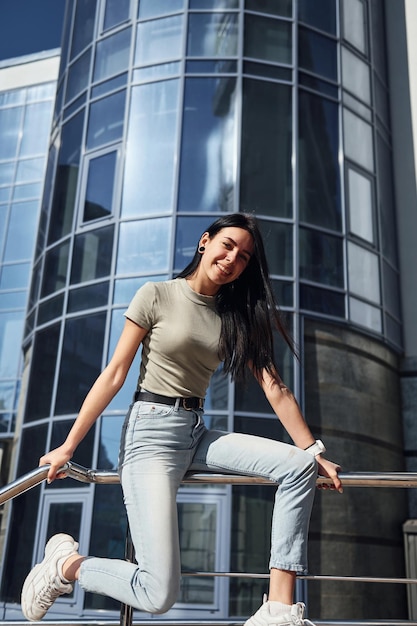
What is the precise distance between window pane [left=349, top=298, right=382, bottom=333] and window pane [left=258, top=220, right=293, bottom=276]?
132 centimetres

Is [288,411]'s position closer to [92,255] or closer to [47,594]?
[47,594]

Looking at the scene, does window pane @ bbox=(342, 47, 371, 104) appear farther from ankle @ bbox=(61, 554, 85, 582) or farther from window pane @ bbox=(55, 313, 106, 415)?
ankle @ bbox=(61, 554, 85, 582)

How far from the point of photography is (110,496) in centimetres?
903

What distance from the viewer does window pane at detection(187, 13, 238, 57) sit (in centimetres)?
1110

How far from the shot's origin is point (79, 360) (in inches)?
396

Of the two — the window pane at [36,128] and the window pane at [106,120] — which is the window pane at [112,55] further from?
the window pane at [36,128]

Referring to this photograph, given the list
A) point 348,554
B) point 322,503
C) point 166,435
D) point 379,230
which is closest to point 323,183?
point 379,230

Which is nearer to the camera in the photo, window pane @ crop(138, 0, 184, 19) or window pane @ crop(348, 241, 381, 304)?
window pane @ crop(348, 241, 381, 304)

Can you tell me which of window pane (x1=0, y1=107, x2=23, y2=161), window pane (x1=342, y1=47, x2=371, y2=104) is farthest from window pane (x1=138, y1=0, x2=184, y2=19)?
window pane (x1=0, y1=107, x2=23, y2=161)

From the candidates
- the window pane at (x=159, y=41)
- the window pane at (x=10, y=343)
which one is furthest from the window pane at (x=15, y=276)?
the window pane at (x=159, y=41)

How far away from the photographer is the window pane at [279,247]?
10.1 meters

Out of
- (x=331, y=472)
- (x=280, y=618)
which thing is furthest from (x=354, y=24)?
(x=280, y=618)

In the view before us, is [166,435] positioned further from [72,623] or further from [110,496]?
[110,496]

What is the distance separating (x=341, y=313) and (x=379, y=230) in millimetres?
2251
